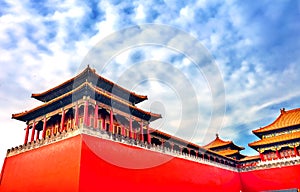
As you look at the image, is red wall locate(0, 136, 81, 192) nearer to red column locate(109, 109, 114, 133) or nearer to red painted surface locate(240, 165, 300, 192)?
red column locate(109, 109, 114, 133)

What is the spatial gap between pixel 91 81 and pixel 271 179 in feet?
73.2

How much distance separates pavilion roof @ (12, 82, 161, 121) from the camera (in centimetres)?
1638

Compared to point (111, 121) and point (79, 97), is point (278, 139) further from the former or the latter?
point (79, 97)

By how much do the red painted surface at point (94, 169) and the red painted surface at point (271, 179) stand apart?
384 inches

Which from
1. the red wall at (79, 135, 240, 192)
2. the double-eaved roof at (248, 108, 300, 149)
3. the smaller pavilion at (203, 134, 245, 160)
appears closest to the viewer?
the red wall at (79, 135, 240, 192)

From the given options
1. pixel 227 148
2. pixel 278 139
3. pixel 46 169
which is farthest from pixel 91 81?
pixel 227 148

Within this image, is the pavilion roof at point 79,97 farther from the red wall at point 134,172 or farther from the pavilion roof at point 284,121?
the pavilion roof at point 284,121

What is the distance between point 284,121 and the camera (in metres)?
32.4

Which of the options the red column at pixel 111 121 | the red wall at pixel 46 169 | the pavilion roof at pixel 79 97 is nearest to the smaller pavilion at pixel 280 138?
the pavilion roof at pixel 79 97

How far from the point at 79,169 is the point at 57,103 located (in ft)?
20.9

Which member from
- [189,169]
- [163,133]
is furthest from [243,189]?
[163,133]

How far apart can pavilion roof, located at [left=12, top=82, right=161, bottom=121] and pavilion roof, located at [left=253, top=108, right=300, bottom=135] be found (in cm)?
1815

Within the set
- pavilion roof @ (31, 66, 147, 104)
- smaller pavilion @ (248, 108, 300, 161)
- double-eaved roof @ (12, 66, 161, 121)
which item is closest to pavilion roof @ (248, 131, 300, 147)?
smaller pavilion @ (248, 108, 300, 161)

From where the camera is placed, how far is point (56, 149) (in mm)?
15180
